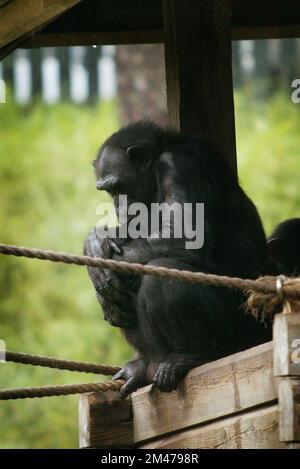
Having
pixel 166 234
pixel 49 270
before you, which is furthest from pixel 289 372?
pixel 49 270

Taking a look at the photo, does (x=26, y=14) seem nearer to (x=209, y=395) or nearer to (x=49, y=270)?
(x=209, y=395)

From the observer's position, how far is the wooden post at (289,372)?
402 cm

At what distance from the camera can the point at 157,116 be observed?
14781 millimetres

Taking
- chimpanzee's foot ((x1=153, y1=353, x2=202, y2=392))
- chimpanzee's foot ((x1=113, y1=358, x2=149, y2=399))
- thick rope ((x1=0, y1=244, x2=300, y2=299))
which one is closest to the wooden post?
thick rope ((x1=0, y1=244, x2=300, y2=299))

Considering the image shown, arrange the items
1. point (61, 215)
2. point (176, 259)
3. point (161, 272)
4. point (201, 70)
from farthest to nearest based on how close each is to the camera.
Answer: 1. point (61, 215)
2. point (201, 70)
3. point (176, 259)
4. point (161, 272)

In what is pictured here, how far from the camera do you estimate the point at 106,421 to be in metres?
5.47

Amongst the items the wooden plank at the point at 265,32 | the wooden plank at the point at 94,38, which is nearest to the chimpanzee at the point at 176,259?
the wooden plank at the point at 94,38

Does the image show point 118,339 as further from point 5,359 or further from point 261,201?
point 5,359

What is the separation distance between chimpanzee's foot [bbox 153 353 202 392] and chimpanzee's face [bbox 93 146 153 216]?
101 centimetres

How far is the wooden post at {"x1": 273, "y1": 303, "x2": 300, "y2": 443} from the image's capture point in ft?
13.2

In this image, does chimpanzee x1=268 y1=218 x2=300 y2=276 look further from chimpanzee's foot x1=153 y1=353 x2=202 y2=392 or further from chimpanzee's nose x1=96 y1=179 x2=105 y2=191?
chimpanzee's foot x1=153 y1=353 x2=202 y2=392

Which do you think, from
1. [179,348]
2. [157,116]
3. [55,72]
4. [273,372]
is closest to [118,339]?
[157,116]

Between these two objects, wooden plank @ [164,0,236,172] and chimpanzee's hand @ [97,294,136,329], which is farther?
wooden plank @ [164,0,236,172]

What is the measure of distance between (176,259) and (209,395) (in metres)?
0.79
